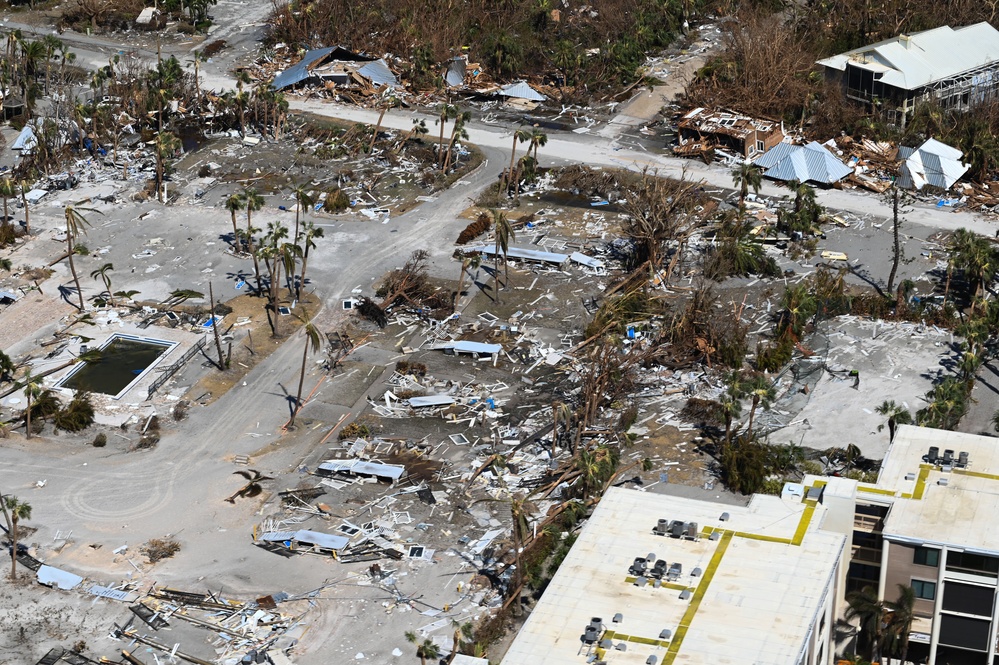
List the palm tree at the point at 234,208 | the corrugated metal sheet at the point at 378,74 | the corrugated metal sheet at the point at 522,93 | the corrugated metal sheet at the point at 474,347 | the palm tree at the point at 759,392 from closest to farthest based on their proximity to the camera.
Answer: the palm tree at the point at 759,392 < the corrugated metal sheet at the point at 474,347 < the palm tree at the point at 234,208 < the corrugated metal sheet at the point at 522,93 < the corrugated metal sheet at the point at 378,74

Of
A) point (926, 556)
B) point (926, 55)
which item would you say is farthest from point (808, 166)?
point (926, 556)

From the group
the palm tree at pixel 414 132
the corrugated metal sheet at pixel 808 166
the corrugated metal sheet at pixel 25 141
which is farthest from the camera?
the corrugated metal sheet at pixel 25 141

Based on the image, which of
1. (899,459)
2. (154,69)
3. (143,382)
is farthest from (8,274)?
(899,459)

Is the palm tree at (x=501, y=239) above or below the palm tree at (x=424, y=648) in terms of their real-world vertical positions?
above

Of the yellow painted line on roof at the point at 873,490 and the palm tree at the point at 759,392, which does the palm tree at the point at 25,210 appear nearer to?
the palm tree at the point at 759,392

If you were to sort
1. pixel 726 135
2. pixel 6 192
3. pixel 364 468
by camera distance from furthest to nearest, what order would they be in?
pixel 726 135 < pixel 6 192 < pixel 364 468

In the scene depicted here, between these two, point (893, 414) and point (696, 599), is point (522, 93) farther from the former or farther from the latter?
point (696, 599)

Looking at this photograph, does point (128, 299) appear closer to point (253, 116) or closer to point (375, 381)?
point (375, 381)

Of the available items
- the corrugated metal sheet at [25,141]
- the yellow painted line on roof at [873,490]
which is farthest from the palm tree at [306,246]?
the yellow painted line on roof at [873,490]
